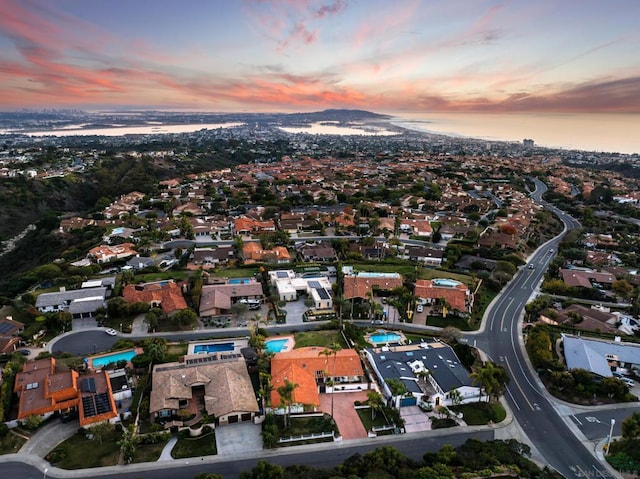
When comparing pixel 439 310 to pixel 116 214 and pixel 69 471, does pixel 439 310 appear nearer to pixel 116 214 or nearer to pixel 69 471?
pixel 69 471

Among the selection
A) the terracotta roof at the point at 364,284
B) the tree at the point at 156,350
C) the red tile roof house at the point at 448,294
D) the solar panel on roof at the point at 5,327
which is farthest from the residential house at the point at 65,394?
the red tile roof house at the point at 448,294

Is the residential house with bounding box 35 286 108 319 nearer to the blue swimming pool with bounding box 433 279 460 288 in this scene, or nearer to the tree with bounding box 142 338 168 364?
the tree with bounding box 142 338 168 364

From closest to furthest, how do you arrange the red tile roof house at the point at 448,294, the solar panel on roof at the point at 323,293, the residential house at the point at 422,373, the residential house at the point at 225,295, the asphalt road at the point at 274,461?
1. the asphalt road at the point at 274,461
2. the residential house at the point at 422,373
3. the residential house at the point at 225,295
4. the red tile roof house at the point at 448,294
5. the solar panel on roof at the point at 323,293

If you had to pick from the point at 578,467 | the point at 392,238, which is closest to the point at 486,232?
the point at 392,238

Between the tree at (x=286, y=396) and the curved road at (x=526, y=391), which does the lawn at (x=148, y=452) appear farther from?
the curved road at (x=526, y=391)

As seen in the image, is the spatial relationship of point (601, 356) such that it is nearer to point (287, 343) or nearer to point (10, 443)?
point (287, 343)

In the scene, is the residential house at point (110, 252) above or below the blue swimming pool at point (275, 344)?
below

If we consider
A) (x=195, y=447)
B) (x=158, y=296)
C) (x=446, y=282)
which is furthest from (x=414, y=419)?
(x=158, y=296)

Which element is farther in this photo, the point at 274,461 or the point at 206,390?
the point at 206,390
